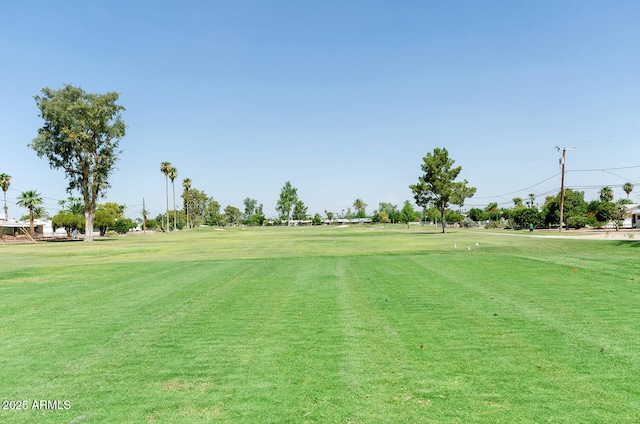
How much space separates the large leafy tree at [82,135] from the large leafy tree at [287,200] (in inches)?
5127

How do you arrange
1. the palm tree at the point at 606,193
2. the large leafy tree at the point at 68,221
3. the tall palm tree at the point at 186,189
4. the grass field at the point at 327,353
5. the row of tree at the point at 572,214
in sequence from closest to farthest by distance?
the grass field at the point at 327,353 < the row of tree at the point at 572,214 < the large leafy tree at the point at 68,221 < the palm tree at the point at 606,193 < the tall palm tree at the point at 186,189

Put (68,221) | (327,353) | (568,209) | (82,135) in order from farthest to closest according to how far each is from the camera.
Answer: (568,209)
(68,221)
(82,135)
(327,353)

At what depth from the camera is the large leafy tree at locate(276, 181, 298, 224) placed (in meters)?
192

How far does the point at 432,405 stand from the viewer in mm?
4793

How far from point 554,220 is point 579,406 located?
298 feet

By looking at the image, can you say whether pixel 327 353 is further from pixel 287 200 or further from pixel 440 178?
pixel 287 200

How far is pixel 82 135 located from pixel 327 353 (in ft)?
201

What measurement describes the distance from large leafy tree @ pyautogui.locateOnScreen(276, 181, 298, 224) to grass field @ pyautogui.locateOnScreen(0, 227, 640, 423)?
178 meters

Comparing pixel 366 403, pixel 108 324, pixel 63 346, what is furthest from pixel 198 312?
pixel 366 403

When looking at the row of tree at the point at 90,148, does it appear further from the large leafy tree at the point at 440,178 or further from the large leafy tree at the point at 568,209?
the large leafy tree at the point at 568,209

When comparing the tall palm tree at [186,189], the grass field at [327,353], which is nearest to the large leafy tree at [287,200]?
the tall palm tree at [186,189]

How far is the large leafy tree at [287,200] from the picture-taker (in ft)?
628

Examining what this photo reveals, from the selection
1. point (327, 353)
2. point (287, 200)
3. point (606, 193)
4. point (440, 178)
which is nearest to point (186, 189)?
point (287, 200)

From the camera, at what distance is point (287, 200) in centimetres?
19262
